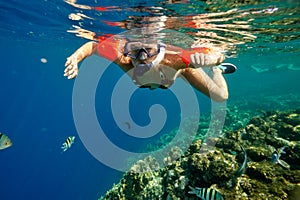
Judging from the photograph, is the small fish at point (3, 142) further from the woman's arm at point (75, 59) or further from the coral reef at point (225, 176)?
the coral reef at point (225, 176)

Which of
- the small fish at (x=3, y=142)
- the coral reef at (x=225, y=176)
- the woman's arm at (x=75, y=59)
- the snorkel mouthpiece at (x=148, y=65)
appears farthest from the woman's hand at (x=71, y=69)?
the coral reef at (x=225, y=176)

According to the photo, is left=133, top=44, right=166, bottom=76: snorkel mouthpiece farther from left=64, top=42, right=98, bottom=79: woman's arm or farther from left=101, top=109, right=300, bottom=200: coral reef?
left=101, top=109, right=300, bottom=200: coral reef

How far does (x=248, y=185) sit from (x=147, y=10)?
25.7 ft

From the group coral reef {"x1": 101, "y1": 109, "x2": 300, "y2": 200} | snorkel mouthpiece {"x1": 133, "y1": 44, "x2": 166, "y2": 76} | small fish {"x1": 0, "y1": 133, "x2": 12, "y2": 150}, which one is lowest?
coral reef {"x1": 101, "y1": 109, "x2": 300, "y2": 200}

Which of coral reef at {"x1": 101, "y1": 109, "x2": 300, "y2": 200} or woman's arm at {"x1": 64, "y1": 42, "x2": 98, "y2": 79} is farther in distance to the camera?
coral reef at {"x1": 101, "y1": 109, "x2": 300, "y2": 200}

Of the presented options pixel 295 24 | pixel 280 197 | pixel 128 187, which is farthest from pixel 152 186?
pixel 295 24

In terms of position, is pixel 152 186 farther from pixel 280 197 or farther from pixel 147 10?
pixel 147 10

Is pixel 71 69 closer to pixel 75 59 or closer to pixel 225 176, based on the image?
pixel 75 59

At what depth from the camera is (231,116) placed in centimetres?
1962

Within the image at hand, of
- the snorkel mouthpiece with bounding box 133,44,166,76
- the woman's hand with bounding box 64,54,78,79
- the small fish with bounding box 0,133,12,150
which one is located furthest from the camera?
the small fish with bounding box 0,133,12,150

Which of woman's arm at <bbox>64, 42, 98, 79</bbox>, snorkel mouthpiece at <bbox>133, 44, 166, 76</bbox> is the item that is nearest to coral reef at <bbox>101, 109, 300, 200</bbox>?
snorkel mouthpiece at <bbox>133, 44, 166, 76</bbox>

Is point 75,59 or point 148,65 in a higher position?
point 75,59

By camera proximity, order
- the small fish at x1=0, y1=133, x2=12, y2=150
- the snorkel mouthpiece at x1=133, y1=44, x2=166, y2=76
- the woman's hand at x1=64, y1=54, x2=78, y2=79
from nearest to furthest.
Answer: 1. the woman's hand at x1=64, y1=54, x2=78, y2=79
2. the snorkel mouthpiece at x1=133, y1=44, x2=166, y2=76
3. the small fish at x1=0, y1=133, x2=12, y2=150

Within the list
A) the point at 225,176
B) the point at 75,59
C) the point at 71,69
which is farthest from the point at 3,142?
the point at 225,176
